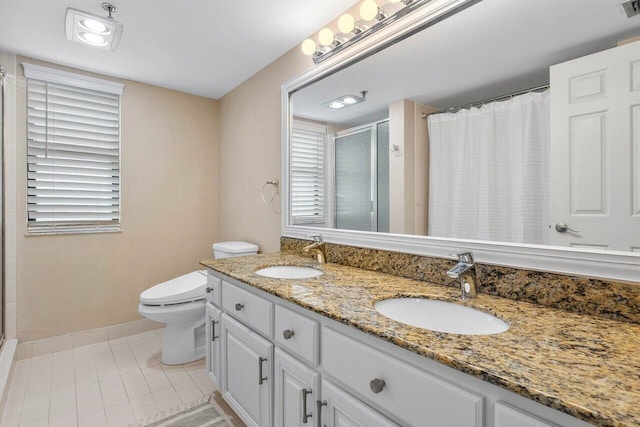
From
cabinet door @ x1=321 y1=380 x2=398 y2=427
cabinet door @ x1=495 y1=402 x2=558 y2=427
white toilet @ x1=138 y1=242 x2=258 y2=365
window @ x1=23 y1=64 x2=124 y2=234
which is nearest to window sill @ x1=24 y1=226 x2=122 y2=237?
window @ x1=23 y1=64 x2=124 y2=234

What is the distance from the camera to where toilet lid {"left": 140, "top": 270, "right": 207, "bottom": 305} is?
211cm

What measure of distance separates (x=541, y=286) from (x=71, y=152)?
3.06 metres

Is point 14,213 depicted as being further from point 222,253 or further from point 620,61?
point 620,61

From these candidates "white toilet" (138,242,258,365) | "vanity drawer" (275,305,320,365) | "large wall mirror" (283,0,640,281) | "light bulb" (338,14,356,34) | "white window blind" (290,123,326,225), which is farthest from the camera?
"white toilet" (138,242,258,365)

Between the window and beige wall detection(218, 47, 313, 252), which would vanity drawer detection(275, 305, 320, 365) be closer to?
beige wall detection(218, 47, 313, 252)

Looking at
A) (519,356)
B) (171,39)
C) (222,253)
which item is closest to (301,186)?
(222,253)

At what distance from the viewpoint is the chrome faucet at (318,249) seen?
6.02ft

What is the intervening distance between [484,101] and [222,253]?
205cm

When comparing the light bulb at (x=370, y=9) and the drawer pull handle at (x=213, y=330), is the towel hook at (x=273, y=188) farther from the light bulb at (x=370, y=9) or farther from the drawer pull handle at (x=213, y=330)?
the light bulb at (x=370, y=9)

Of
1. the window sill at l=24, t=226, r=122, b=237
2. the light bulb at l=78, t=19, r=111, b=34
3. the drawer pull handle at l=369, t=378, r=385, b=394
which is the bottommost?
the drawer pull handle at l=369, t=378, r=385, b=394

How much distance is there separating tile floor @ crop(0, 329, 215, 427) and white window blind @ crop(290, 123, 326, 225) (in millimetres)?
1244

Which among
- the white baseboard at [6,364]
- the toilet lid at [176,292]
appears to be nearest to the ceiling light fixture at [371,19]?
the toilet lid at [176,292]

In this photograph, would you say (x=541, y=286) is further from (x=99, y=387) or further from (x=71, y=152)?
(x=71, y=152)

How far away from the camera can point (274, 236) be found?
239 cm
